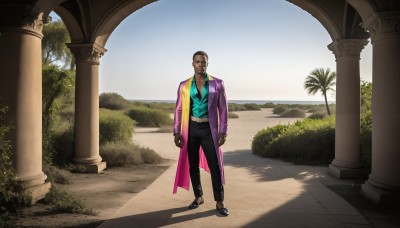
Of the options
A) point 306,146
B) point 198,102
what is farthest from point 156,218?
point 306,146

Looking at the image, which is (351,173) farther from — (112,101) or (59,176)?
(112,101)

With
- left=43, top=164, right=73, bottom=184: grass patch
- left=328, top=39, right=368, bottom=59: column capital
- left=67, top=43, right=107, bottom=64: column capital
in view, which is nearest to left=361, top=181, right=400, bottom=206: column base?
left=328, top=39, right=368, bottom=59: column capital

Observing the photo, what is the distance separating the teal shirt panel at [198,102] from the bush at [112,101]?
32362 mm

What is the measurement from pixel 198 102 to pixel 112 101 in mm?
33883

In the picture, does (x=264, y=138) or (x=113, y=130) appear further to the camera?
(x=264, y=138)

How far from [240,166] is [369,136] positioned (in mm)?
3329

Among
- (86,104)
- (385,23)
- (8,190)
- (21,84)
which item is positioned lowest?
(8,190)

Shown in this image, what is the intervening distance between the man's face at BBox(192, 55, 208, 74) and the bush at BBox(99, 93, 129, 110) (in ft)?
106

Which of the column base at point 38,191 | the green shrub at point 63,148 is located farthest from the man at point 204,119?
the green shrub at point 63,148

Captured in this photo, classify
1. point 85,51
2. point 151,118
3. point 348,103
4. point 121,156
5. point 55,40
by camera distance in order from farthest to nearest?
point 151,118, point 55,40, point 121,156, point 85,51, point 348,103

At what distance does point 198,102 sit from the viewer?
4355mm

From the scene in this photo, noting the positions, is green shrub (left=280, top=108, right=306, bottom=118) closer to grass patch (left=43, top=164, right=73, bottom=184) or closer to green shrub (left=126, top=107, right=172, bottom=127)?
green shrub (left=126, top=107, right=172, bottom=127)

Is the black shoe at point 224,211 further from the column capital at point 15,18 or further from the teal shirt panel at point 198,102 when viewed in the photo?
the column capital at point 15,18

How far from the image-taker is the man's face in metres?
4.31
